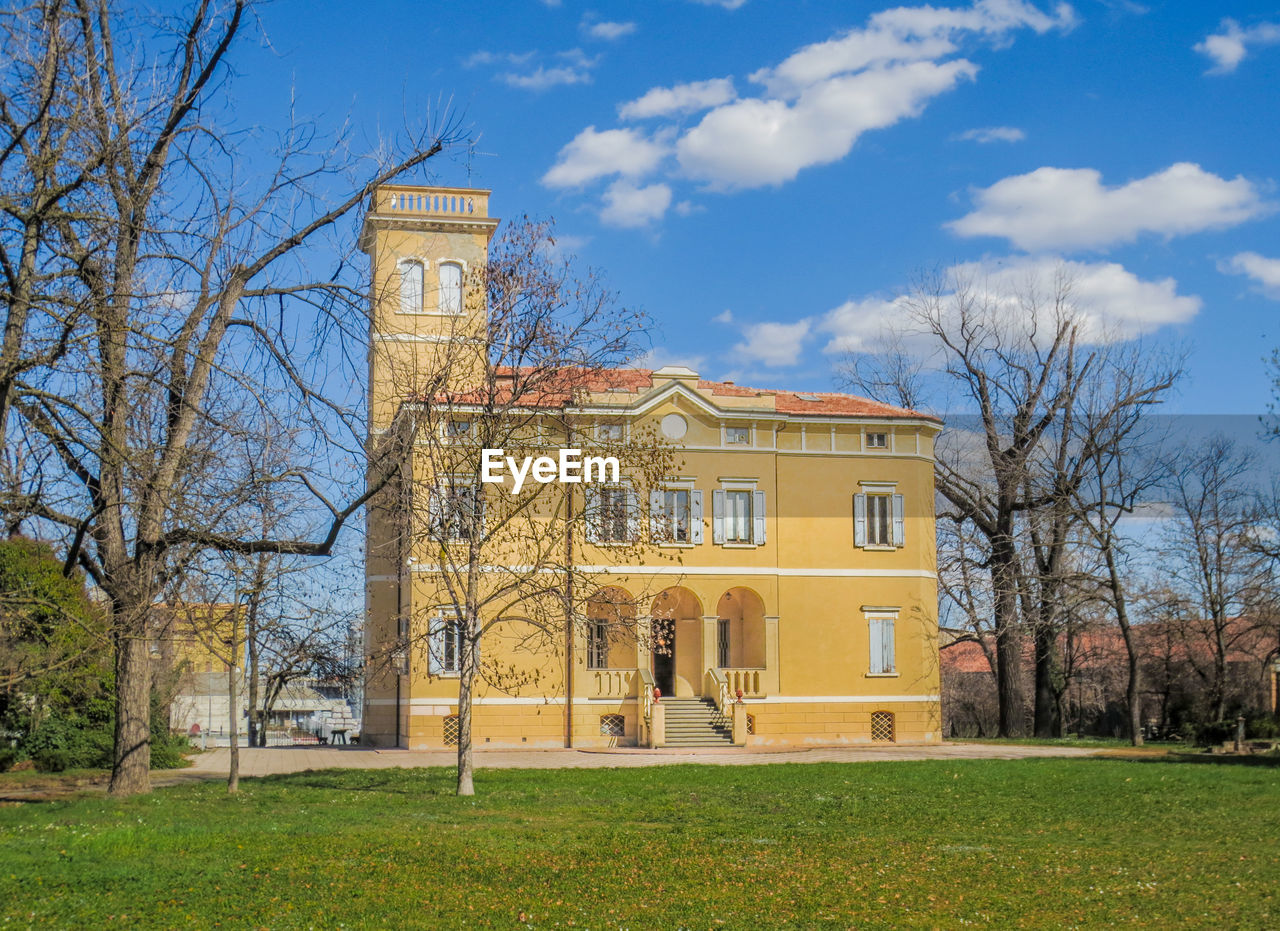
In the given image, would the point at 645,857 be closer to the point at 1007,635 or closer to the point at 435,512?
the point at 435,512

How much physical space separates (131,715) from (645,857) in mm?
8436

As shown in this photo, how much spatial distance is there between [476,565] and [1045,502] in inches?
963

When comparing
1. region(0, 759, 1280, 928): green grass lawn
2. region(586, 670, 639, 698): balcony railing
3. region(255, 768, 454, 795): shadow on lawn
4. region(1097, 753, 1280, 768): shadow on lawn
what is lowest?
region(1097, 753, 1280, 768): shadow on lawn

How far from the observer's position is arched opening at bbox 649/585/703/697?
3506 centimetres

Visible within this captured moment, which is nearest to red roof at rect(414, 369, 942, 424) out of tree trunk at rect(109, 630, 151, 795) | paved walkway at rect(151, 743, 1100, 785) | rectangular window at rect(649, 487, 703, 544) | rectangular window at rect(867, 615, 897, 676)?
rectangular window at rect(649, 487, 703, 544)

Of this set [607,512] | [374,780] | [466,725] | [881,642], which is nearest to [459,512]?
[607,512]

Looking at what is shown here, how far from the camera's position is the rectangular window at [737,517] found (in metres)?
34.6

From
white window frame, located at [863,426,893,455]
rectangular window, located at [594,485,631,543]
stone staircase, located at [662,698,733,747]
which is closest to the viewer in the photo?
rectangular window, located at [594,485,631,543]

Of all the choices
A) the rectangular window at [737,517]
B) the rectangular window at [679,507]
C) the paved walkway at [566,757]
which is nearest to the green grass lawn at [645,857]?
the paved walkway at [566,757]

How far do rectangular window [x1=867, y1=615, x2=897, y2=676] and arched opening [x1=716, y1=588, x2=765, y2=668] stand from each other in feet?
10.9

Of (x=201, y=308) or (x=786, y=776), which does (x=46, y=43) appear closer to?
(x=201, y=308)

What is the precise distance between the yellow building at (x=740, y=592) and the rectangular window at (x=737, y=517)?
41mm

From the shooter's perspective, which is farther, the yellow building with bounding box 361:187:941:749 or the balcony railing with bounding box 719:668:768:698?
the balcony railing with bounding box 719:668:768:698

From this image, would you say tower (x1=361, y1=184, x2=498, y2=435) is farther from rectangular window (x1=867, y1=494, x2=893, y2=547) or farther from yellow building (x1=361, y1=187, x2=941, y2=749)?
rectangular window (x1=867, y1=494, x2=893, y2=547)
